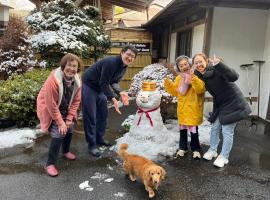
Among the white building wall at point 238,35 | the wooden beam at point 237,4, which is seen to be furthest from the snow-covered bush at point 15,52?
the white building wall at point 238,35

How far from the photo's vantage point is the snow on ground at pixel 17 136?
5.12m

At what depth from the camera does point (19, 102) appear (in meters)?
5.88

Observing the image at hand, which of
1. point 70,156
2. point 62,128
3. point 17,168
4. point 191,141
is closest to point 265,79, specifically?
point 191,141

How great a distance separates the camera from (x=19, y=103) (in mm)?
5898

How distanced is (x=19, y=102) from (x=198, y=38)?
469 centimetres

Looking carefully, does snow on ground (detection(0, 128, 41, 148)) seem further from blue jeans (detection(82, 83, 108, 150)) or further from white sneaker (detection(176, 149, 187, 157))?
white sneaker (detection(176, 149, 187, 157))

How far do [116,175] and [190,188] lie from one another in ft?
3.12

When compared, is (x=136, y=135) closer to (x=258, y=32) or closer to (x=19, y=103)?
(x=19, y=103)

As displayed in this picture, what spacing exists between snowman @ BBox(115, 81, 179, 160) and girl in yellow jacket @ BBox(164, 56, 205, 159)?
9.7 inches

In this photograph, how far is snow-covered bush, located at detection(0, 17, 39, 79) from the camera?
25.8 ft

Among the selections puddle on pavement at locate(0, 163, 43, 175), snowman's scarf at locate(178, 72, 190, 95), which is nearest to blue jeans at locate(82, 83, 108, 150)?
puddle on pavement at locate(0, 163, 43, 175)

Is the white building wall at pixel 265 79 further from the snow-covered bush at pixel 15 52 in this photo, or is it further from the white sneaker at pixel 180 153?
the snow-covered bush at pixel 15 52

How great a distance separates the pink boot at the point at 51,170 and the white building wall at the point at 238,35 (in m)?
4.67

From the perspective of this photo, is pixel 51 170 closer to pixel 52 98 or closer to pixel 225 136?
pixel 52 98
